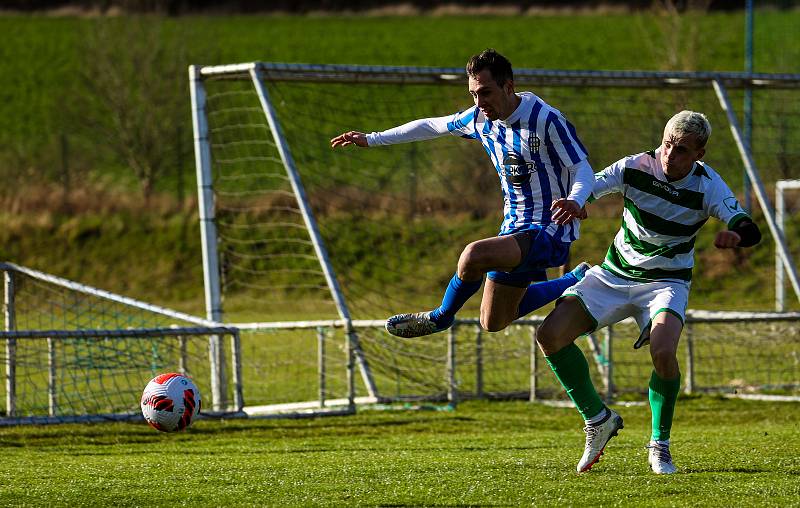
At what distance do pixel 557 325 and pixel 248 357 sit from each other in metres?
9.33

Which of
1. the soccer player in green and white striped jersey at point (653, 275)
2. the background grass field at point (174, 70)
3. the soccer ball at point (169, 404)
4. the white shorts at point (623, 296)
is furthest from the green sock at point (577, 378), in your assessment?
the background grass field at point (174, 70)

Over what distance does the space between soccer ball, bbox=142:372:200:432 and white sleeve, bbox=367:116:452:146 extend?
6.96 feet

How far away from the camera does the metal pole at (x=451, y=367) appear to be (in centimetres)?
1254

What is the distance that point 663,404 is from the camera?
7191mm

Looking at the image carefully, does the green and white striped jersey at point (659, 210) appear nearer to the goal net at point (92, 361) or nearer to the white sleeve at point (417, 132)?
the white sleeve at point (417, 132)

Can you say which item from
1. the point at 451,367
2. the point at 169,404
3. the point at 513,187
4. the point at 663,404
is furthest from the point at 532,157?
the point at 451,367

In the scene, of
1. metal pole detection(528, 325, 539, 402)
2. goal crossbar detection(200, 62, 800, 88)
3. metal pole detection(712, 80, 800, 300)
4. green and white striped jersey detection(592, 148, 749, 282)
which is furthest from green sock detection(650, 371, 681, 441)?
metal pole detection(712, 80, 800, 300)

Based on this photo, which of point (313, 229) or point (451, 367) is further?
point (451, 367)

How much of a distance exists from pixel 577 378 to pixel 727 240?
53.3 inches

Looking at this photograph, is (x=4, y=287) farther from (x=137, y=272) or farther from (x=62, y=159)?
(x=62, y=159)

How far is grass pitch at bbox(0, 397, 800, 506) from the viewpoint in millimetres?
6406

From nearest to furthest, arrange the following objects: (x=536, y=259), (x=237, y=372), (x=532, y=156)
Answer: (x=536, y=259) → (x=532, y=156) → (x=237, y=372)

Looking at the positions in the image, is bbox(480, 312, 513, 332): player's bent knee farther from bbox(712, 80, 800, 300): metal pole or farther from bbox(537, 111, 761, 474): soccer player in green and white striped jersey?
bbox(712, 80, 800, 300): metal pole

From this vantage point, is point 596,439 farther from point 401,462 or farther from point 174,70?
point 174,70
